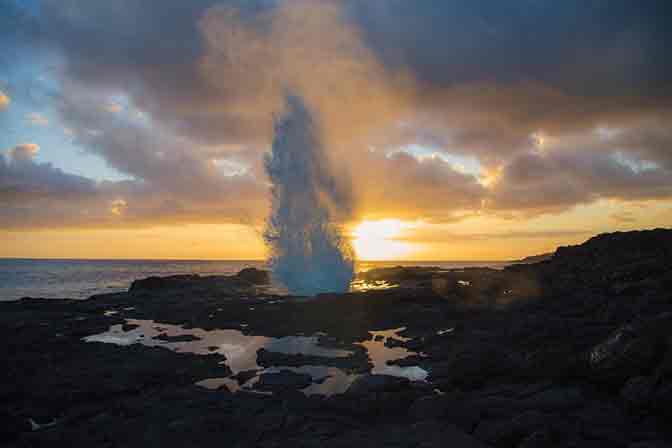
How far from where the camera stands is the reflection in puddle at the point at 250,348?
48.8ft

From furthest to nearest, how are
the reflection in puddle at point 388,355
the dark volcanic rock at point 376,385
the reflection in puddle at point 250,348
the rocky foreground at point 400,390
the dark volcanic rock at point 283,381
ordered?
the reflection in puddle at point 388,355, the reflection in puddle at point 250,348, the dark volcanic rock at point 283,381, the dark volcanic rock at point 376,385, the rocky foreground at point 400,390

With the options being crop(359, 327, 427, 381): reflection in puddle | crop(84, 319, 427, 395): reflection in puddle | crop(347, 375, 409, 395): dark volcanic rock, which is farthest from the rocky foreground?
crop(84, 319, 427, 395): reflection in puddle

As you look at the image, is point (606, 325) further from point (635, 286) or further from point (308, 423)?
point (308, 423)

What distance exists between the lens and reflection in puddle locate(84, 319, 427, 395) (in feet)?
48.8

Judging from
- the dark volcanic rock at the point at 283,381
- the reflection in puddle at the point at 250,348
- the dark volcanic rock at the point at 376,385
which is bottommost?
the reflection in puddle at the point at 250,348

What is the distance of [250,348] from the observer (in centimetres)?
2058

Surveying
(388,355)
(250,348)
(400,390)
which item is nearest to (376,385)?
(400,390)

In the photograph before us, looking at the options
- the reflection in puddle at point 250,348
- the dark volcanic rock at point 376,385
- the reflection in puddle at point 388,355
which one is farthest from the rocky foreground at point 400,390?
the reflection in puddle at point 250,348

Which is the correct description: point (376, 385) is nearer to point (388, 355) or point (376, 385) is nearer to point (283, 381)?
point (283, 381)

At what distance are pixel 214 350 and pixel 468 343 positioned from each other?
40.9ft

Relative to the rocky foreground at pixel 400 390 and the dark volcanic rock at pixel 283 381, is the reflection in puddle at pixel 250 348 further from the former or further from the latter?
the rocky foreground at pixel 400 390

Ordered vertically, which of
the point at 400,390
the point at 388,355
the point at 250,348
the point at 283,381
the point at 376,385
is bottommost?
the point at 250,348

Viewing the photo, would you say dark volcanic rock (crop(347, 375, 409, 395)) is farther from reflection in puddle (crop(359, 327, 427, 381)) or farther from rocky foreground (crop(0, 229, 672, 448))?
reflection in puddle (crop(359, 327, 427, 381))

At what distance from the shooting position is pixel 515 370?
13266 mm
